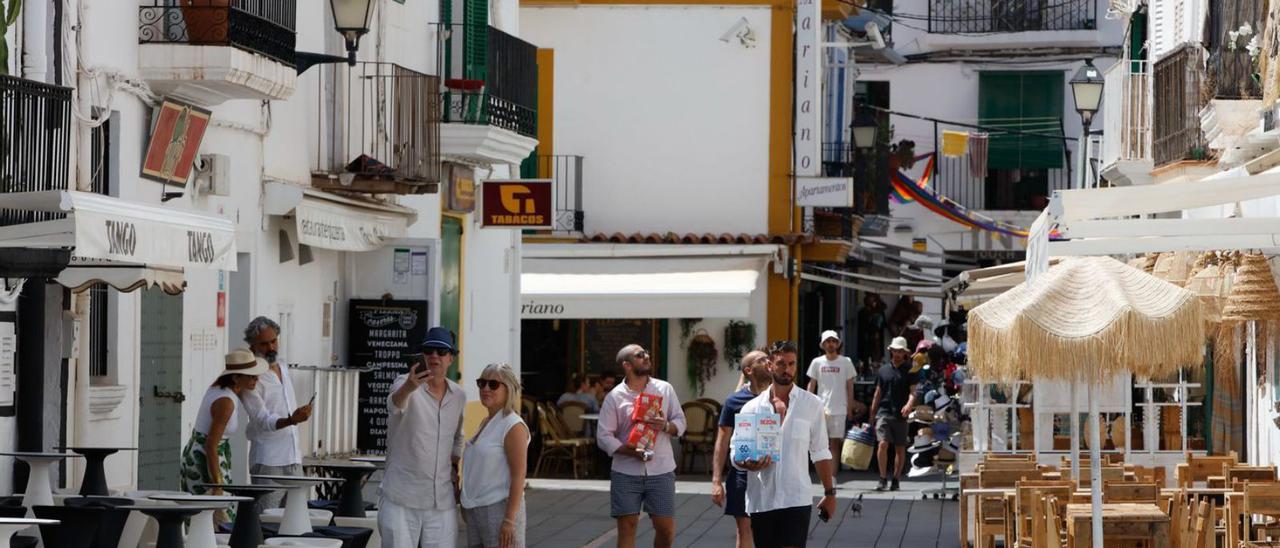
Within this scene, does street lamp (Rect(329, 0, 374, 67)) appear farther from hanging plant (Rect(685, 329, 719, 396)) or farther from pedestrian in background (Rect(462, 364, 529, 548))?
hanging plant (Rect(685, 329, 719, 396))

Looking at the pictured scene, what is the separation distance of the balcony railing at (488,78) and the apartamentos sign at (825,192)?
22.0ft

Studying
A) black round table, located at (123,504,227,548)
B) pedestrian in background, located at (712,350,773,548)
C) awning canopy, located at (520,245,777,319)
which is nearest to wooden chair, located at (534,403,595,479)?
awning canopy, located at (520,245,777,319)

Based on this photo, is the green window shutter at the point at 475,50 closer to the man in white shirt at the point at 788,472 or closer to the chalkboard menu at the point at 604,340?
the chalkboard menu at the point at 604,340

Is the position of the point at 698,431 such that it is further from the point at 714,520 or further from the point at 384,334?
the point at 384,334

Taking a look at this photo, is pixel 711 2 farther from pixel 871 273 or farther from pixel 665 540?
pixel 665 540

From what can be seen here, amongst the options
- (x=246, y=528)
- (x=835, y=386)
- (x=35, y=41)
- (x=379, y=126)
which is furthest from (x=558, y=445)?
(x=246, y=528)

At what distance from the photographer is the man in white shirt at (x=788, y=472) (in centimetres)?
1316

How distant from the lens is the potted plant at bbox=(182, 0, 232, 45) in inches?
583

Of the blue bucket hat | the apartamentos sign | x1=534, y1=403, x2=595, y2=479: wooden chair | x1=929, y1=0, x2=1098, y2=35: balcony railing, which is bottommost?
x1=534, y1=403, x2=595, y2=479: wooden chair

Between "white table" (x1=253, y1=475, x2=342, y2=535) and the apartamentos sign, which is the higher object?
the apartamentos sign

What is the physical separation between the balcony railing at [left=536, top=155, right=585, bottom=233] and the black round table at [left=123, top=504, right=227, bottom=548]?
18459mm

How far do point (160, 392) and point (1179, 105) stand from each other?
9886 millimetres

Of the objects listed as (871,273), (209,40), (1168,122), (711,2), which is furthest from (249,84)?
(871,273)

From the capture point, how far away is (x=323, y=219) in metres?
17.8
